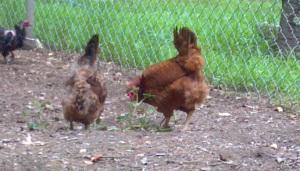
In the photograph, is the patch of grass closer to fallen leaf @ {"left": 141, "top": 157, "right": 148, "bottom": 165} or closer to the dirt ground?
the dirt ground

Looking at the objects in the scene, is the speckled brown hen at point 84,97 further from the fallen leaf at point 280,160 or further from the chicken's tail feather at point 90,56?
the fallen leaf at point 280,160

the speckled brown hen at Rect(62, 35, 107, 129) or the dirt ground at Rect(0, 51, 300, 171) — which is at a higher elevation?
the speckled brown hen at Rect(62, 35, 107, 129)

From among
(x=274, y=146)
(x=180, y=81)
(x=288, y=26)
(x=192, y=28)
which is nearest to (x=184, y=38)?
(x=180, y=81)

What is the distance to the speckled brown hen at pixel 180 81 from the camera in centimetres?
491


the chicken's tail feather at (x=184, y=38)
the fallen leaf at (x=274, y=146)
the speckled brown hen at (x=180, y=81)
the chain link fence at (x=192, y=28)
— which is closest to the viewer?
the fallen leaf at (x=274, y=146)

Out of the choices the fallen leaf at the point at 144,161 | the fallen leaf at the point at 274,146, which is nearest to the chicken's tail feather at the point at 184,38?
the fallen leaf at the point at 274,146

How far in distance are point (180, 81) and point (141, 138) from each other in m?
0.65

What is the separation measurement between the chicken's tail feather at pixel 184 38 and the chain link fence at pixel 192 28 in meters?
1.14

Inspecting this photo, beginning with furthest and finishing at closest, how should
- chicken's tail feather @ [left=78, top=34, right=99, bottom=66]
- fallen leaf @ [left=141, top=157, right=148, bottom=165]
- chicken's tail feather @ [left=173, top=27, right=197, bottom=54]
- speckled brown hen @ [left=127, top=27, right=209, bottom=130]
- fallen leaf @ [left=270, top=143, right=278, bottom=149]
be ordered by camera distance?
chicken's tail feather @ [left=78, top=34, right=99, bottom=66] → chicken's tail feather @ [left=173, top=27, right=197, bottom=54] → speckled brown hen @ [left=127, top=27, right=209, bottom=130] → fallen leaf @ [left=270, top=143, right=278, bottom=149] → fallen leaf @ [left=141, top=157, right=148, bottom=165]

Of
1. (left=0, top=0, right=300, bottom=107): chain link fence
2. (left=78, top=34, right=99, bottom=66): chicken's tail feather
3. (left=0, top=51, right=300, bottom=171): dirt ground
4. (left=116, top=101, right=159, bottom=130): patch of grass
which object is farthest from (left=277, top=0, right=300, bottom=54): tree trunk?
(left=78, top=34, right=99, bottom=66): chicken's tail feather

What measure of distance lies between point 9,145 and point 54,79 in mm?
2698

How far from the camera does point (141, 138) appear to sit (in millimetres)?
4465

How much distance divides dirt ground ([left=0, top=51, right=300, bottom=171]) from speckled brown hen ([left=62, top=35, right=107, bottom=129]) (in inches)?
5.0

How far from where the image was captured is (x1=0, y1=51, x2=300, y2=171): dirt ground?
12.6ft
